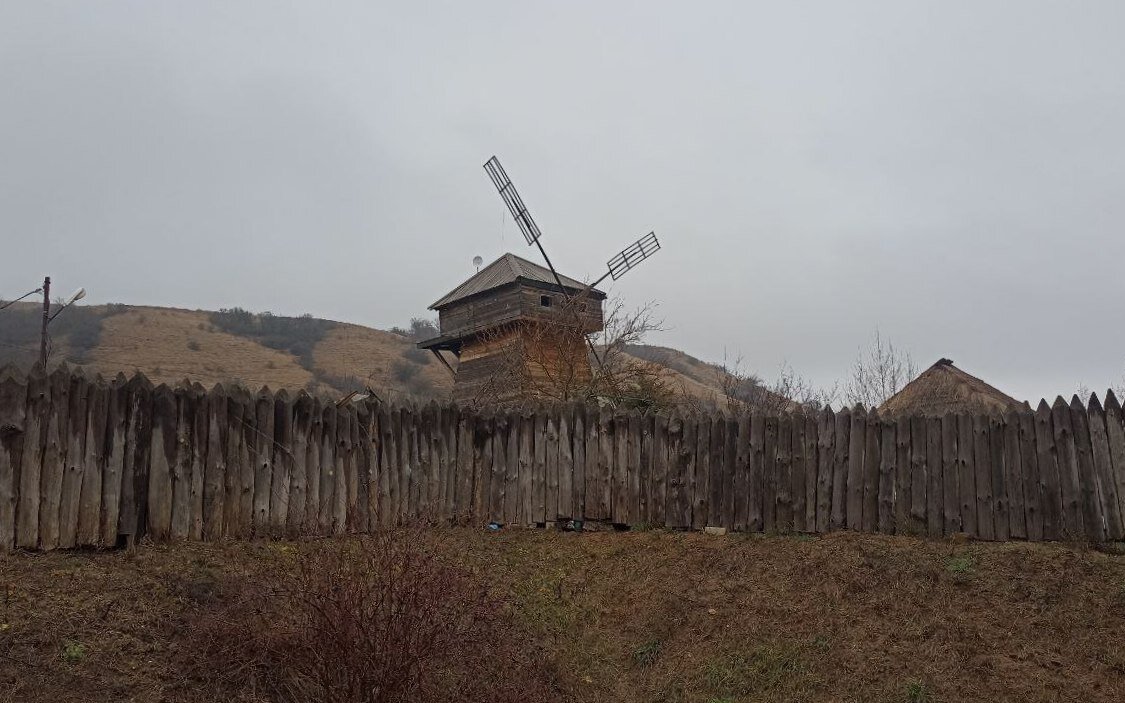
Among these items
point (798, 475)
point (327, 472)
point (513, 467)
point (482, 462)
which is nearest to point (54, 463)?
point (327, 472)

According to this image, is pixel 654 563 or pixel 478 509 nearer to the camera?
pixel 654 563

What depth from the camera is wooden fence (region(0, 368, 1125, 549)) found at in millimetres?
8266

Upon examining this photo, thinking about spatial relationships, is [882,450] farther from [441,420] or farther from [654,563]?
[441,420]

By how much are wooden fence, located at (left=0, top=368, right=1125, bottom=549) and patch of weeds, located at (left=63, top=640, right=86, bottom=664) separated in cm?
166

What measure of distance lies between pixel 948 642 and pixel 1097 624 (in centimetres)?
127

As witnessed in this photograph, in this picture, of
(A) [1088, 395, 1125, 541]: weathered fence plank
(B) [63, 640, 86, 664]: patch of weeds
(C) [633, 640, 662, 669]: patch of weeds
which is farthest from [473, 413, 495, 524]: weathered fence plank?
(A) [1088, 395, 1125, 541]: weathered fence plank

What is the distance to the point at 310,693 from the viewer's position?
6.07 m

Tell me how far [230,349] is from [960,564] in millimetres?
48032

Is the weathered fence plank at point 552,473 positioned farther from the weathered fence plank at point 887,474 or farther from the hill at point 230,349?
the hill at point 230,349

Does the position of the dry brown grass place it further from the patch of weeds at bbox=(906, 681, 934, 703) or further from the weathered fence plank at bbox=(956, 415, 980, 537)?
the patch of weeds at bbox=(906, 681, 934, 703)

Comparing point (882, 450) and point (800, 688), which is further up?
point (882, 450)

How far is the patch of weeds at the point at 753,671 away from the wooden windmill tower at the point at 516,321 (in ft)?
37.3

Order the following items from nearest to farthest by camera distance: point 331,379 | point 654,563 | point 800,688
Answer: point 800,688, point 654,563, point 331,379

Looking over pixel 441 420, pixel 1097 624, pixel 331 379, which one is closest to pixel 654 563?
pixel 441 420
